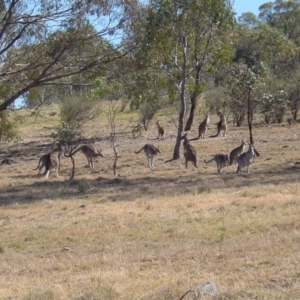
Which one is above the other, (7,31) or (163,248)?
(7,31)

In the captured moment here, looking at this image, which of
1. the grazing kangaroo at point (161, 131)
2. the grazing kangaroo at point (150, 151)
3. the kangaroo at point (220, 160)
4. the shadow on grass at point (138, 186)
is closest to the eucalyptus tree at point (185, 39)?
the grazing kangaroo at point (150, 151)

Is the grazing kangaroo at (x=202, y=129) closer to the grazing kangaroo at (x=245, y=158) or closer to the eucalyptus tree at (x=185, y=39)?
the eucalyptus tree at (x=185, y=39)

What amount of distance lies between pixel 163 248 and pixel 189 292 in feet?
15.5

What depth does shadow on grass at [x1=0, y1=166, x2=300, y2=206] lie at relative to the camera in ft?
62.6

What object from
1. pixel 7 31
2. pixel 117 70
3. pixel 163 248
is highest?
pixel 7 31

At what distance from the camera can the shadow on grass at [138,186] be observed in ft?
62.6

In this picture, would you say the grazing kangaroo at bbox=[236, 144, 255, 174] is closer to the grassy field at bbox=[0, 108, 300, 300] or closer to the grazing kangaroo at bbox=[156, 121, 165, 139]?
the grassy field at bbox=[0, 108, 300, 300]

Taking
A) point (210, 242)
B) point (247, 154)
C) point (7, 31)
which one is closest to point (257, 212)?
point (210, 242)

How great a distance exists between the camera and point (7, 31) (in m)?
19.9

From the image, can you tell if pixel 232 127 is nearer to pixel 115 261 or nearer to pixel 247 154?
pixel 247 154

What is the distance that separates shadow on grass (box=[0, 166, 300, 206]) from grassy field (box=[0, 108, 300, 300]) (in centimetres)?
3

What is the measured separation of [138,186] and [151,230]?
6896 millimetres

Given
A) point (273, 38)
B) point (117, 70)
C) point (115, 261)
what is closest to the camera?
point (115, 261)

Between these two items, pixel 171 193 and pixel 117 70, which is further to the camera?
pixel 117 70
